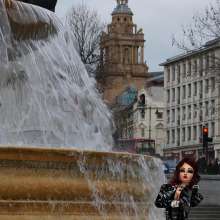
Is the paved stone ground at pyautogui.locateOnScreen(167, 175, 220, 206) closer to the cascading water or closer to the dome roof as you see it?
the cascading water

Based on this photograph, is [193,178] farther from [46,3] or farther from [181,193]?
[46,3]

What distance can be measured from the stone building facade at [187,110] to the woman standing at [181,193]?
81.5 meters

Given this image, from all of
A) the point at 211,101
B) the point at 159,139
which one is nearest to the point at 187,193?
the point at 211,101

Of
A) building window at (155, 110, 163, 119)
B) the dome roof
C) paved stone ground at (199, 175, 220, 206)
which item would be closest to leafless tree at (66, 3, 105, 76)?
paved stone ground at (199, 175, 220, 206)

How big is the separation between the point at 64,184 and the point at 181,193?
6.75 ft

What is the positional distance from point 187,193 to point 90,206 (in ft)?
6.96

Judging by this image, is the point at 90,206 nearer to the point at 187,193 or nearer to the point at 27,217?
the point at 27,217

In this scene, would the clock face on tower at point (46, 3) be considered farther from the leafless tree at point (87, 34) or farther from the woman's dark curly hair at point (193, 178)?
the leafless tree at point (87, 34)

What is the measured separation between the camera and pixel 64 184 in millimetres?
8375

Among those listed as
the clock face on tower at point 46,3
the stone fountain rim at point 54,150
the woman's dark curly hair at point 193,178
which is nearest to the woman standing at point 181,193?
the woman's dark curly hair at point 193,178

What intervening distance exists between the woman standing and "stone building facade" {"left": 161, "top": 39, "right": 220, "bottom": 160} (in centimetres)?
8152

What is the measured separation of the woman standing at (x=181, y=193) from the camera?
653 cm

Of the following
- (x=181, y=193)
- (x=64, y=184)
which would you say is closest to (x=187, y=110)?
(x=64, y=184)

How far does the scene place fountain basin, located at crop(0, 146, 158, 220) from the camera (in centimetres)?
813
